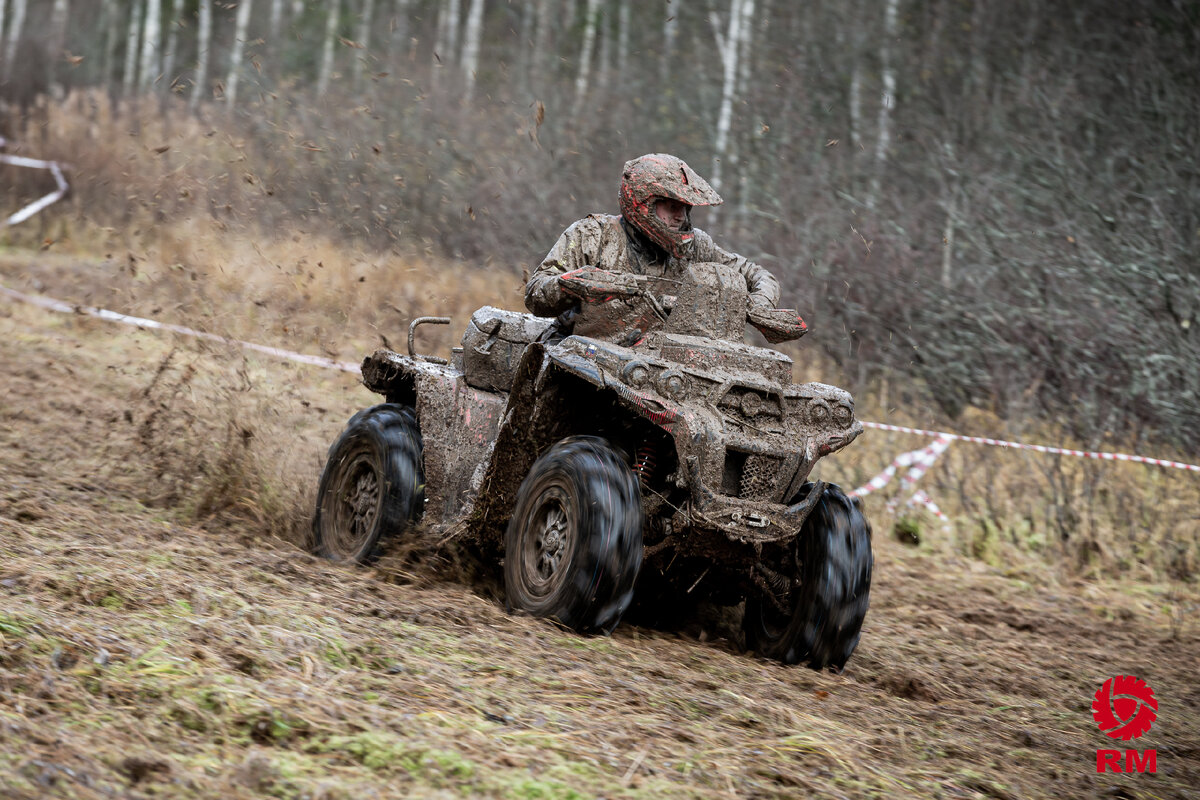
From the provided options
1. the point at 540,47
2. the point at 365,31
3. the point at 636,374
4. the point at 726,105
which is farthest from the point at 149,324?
the point at 365,31

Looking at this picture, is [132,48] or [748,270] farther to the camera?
[132,48]

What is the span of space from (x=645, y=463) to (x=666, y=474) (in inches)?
4.2

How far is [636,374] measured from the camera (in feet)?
16.9

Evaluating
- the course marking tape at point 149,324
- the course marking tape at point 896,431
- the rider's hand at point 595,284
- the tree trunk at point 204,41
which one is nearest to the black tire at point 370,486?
the rider's hand at point 595,284

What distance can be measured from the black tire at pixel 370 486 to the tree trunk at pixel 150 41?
77.7ft

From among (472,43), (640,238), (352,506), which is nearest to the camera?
(640,238)

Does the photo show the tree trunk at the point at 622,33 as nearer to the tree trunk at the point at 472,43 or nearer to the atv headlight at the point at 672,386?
the tree trunk at the point at 472,43

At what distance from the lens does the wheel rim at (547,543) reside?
5266mm

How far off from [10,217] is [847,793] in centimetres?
1730

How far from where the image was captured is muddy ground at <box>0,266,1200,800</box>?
10.5 ft

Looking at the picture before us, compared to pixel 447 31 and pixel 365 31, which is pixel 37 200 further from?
pixel 365 31

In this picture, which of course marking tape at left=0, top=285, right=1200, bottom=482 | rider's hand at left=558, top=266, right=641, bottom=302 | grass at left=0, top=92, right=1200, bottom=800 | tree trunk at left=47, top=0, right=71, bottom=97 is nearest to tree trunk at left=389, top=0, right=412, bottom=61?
tree trunk at left=47, top=0, right=71, bottom=97

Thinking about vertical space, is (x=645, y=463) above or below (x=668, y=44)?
below

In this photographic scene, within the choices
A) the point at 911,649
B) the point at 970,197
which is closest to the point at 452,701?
the point at 911,649
